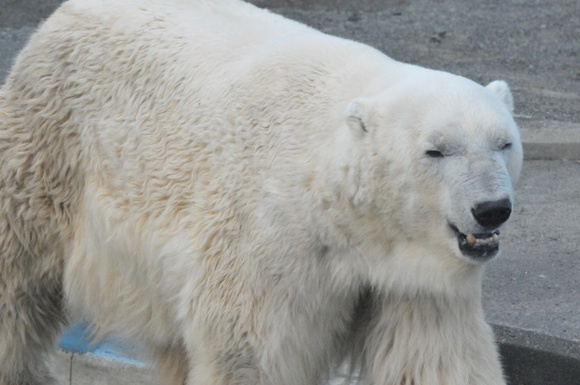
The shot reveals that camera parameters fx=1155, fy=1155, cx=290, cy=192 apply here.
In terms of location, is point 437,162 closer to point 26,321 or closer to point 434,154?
point 434,154

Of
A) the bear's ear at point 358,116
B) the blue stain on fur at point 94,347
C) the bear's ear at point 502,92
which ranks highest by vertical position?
the bear's ear at point 502,92

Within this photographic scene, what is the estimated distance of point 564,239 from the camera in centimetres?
614

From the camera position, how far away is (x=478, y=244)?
3139mm

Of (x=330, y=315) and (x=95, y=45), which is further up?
(x=95, y=45)

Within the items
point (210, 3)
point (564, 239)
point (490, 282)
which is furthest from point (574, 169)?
point (210, 3)

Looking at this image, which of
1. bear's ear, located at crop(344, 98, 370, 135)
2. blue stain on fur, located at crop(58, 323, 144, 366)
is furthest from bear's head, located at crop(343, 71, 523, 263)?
blue stain on fur, located at crop(58, 323, 144, 366)

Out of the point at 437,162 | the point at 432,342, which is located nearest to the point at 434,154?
the point at 437,162

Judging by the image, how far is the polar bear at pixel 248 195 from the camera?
3213 millimetres

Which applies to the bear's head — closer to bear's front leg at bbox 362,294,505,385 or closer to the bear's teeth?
the bear's teeth

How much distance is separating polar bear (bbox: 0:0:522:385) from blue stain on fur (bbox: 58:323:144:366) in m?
0.45

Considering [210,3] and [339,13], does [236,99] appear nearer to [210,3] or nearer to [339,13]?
[210,3]

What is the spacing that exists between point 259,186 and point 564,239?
309 cm

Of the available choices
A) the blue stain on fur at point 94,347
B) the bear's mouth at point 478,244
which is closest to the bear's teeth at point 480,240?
the bear's mouth at point 478,244

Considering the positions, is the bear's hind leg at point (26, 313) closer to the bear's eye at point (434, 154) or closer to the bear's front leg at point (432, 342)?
the bear's front leg at point (432, 342)
